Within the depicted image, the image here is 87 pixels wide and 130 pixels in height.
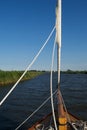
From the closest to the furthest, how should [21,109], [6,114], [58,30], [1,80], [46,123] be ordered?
[58,30] < [46,123] < [6,114] < [21,109] < [1,80]

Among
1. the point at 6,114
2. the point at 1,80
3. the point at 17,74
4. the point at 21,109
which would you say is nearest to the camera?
the point at 6,114

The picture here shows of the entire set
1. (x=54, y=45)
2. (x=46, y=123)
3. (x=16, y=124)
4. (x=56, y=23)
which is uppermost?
(x=56, y=23)

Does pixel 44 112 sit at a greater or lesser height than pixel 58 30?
lesser

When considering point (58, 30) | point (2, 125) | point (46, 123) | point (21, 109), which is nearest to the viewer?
point (58, 30)

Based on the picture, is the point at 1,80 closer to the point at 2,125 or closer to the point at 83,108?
the point at 83,108

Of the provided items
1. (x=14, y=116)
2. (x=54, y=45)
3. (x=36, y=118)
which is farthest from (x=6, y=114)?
(x=54, y=45)

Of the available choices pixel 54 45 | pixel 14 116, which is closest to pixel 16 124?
pixel 14 116

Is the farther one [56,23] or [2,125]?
[2,125]

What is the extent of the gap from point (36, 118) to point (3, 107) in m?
5.24

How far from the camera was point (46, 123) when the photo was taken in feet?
29.8

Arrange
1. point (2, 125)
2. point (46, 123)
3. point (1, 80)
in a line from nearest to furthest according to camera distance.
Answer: point (46, 123), point (2, 125), point (1, 80)

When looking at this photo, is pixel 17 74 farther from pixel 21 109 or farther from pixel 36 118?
pixel 36 118

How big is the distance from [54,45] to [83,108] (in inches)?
550

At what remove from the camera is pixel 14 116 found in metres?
17.3
